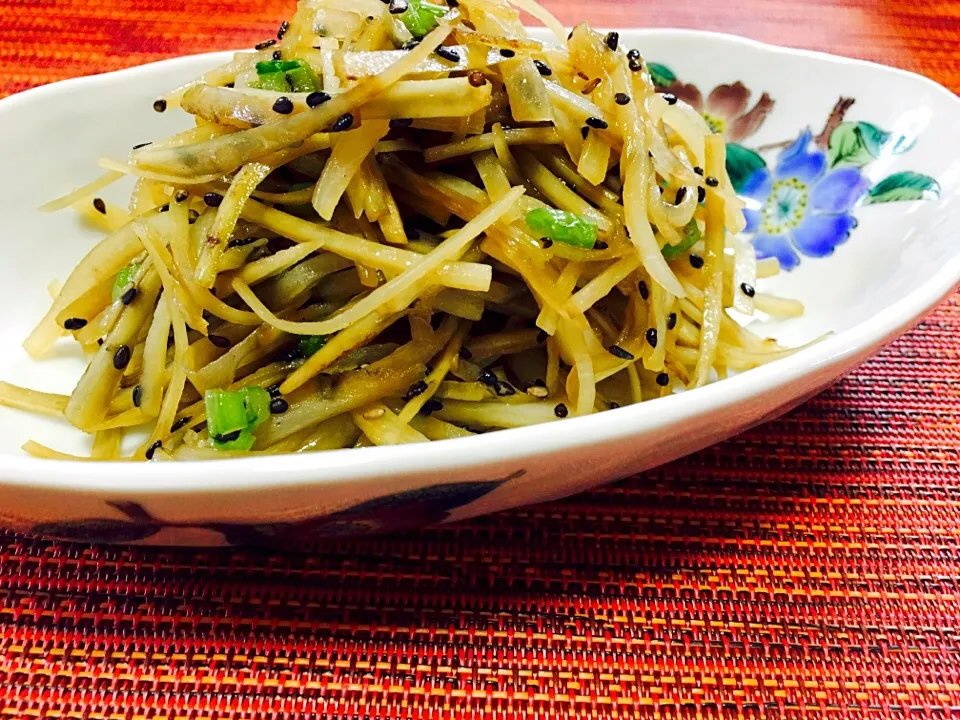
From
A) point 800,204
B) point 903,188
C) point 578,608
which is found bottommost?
point 578,608

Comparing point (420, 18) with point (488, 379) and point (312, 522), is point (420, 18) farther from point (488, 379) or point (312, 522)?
point (312, 522)

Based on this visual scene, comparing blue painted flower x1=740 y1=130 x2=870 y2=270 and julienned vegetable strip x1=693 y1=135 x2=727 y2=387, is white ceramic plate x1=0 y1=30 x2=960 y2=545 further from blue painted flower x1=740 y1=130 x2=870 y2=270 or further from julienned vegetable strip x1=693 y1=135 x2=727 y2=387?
julienned vegetable strip x1=693 y1=135 x2=727 y2=387

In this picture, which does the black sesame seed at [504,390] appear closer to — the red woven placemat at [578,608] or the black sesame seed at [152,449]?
the red woven placemat at [578,608]

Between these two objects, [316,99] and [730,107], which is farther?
[730,107]

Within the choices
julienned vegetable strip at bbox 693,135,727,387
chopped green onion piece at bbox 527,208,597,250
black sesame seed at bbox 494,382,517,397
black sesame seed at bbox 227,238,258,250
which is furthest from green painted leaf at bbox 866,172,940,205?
black sesame seed at bbox 227,238,258,250

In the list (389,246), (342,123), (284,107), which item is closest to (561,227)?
(389,246)

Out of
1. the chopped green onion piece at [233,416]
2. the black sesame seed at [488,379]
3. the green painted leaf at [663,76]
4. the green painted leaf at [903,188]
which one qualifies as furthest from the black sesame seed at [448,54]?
the green painted leaf at [903,188]
